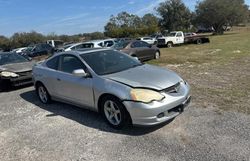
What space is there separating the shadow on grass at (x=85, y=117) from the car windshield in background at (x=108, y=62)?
1020 millimetres

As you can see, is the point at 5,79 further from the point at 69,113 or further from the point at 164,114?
the point at 164,114

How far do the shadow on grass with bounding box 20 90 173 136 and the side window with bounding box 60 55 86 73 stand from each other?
0.97 metres

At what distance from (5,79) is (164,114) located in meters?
6.92

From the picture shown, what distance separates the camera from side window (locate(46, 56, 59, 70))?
682cm

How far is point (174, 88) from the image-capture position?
16.6 ft

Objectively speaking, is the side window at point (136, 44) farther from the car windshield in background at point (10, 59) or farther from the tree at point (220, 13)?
the tree at point (220, 13)

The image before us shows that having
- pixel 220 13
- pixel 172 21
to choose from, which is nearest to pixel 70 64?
pixel 220 13

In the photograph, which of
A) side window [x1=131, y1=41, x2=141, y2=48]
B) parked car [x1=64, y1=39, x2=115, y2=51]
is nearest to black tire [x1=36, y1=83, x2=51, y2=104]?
Result: side window [x1=131, y1=41, x2=141, y2=48]

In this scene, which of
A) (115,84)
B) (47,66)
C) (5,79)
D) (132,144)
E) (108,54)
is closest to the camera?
(132,144)

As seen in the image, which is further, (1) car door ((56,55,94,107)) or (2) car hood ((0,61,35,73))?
(2) car hood ((0,61,35,73))

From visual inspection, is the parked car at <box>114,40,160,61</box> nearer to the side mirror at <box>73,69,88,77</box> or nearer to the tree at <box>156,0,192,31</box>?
the side mirror at <box>73,69,88,77</box>

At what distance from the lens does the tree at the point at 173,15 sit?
64625mm

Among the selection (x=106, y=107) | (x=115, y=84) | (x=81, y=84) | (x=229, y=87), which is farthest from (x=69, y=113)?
(x=229, y=87)

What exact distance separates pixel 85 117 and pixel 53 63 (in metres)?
1.79
